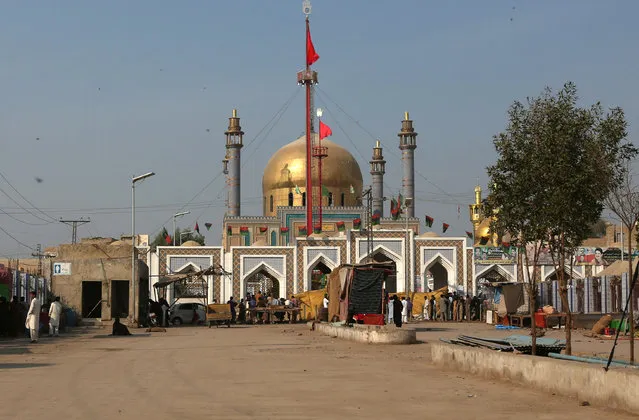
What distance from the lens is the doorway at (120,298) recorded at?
3591 centimetres

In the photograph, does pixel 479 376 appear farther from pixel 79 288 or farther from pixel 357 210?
pixel 357 210

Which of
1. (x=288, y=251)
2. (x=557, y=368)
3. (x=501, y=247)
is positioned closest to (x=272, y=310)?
(x=288, y=251)

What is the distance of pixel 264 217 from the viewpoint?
197 feet

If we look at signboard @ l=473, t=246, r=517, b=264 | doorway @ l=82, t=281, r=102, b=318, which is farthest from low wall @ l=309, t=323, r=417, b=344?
signboard @ l=473, t=246, r=517, b=264

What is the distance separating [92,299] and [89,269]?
312 cm

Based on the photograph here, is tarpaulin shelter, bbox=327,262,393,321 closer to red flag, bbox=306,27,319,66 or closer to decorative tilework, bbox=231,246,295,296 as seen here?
decorative tilework, bbox=231,246,295,296

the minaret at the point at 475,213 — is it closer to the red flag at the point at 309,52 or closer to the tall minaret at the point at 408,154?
the tall minaret at the point at 408,154

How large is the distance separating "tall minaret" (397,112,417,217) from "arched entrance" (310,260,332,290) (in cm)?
847

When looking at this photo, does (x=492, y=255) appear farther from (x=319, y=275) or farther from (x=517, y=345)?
(x=517, y=345)

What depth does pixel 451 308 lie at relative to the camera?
133 ft

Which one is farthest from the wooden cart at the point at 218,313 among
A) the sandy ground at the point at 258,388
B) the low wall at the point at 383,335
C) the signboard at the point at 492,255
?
the signboard at the point at 492,255

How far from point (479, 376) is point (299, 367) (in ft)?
9.45

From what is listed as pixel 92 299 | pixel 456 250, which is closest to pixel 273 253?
pixel 456 250

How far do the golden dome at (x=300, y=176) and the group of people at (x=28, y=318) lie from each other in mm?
37518
